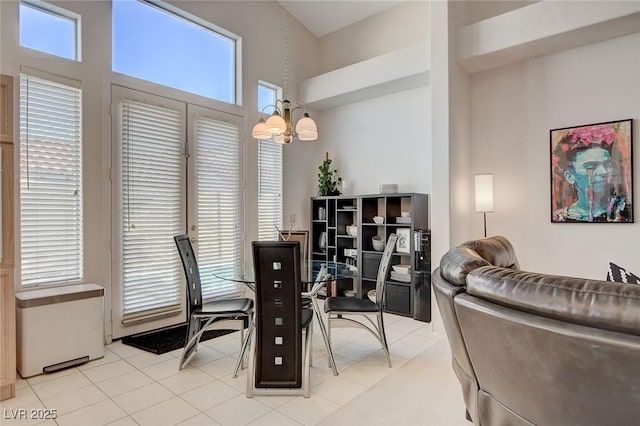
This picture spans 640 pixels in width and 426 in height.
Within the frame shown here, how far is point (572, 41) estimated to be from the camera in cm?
345

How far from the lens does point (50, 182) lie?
10.1 feet

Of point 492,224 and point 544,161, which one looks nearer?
point 544,161

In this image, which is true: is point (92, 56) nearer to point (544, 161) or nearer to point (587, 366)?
point (587, 366)

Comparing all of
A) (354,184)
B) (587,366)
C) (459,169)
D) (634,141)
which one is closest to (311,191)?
(354,184)

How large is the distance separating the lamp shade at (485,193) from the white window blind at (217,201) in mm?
2800

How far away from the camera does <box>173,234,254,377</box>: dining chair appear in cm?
279

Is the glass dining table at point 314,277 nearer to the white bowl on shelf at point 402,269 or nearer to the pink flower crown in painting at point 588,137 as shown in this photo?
the white bowl on shelf at point 402,269

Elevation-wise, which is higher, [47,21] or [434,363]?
[47,21]

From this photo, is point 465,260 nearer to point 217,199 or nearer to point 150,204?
point 150,204


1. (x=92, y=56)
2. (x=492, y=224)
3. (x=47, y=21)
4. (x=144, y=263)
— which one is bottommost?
(x=144, y=263)

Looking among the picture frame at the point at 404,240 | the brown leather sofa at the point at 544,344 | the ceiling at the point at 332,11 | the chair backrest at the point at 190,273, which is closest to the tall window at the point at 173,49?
the ceiling at the point at 332,11

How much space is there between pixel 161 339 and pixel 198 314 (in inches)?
41.4

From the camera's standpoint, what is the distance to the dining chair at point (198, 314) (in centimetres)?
279

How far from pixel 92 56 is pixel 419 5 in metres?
3.92
